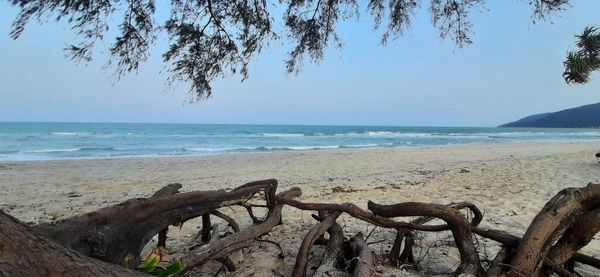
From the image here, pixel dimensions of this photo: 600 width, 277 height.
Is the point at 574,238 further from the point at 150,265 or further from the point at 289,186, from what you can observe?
the point at 289,186

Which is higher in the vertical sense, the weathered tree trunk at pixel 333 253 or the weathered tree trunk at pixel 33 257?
the weathered tree trunk at pixel 33 257

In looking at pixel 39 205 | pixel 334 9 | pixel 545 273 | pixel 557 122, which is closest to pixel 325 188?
pixel 334 9

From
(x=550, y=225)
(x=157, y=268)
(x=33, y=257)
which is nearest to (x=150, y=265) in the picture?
(x=157, y=268)

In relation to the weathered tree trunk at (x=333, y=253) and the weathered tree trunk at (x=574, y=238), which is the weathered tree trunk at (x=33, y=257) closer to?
the weathered tree trunk at (x=333, y=253)

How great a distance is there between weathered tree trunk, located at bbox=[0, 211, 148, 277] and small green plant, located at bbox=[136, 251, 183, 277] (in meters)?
0.59

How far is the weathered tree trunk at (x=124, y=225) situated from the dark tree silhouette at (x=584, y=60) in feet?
10.4

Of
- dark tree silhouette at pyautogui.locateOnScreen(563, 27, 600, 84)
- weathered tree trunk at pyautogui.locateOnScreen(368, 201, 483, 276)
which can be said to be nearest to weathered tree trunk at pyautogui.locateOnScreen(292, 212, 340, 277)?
weathered tree trunk at pyautogui.locateOnScreen(368, 201, 483, 276)

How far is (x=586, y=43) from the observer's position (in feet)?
12.1

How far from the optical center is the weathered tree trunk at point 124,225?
7.23 ft

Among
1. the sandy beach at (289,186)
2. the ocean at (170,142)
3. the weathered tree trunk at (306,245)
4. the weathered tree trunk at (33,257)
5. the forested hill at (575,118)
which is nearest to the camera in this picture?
the weathered tree trunk at (33,257)

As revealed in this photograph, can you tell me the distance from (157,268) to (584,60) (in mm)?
3692

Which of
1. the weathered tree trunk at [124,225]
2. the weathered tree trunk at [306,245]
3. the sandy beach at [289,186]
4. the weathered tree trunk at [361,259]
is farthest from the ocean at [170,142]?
the weathered tree trunk at [361,259]

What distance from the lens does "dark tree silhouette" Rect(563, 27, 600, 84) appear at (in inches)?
136

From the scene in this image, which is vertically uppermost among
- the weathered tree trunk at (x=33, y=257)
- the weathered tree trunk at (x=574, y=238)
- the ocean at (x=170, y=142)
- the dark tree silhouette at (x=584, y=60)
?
the dark tree silhouette at (x=584, y=60)
